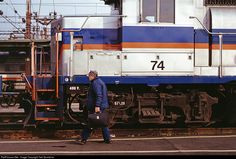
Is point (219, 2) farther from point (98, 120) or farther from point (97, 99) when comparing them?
point (98, 120)

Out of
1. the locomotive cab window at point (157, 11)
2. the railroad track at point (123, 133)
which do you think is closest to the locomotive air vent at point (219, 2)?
the locomotive cab window at point (157, 11)

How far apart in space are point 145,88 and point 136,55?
1.00 meters

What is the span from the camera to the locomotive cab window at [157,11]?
32.9 feet

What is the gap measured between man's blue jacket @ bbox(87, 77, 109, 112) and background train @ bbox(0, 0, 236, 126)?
1.23 metres

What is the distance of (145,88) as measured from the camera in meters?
10.5

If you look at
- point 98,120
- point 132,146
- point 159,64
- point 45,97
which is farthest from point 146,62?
point 45,97

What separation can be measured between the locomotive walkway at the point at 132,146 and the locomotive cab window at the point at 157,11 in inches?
119

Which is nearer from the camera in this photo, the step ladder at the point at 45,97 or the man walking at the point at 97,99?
the man walking at the point at 97,99

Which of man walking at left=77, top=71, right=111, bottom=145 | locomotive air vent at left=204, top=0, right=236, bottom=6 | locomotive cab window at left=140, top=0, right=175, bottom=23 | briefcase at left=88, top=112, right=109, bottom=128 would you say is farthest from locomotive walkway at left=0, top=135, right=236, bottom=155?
locomotive air vent at left=204, top=0, right=236, bottom=6

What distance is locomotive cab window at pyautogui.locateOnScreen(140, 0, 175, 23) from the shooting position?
10039 mm

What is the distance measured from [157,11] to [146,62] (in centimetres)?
133

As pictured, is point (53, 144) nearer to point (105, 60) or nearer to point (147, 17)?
point (105, 60)

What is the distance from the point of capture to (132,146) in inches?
336

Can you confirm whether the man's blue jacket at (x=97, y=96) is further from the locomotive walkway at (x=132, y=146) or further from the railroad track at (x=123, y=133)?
the railroad track at (x=123, y=133)
